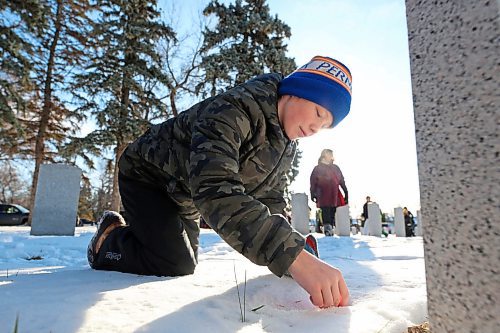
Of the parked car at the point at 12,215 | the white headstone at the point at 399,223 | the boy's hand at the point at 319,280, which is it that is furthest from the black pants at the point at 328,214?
the parked car at the point at 12,215

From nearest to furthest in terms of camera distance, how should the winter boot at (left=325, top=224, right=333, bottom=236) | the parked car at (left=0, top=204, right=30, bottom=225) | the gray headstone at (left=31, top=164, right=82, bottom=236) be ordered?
1. the gray headstone at (left=31, top=164, right=82, bottom=236)
2. the winter boot at (left=325, top=224, right=333, bottom=236)
3. the parked car at (left=0, top=204, right=30, bottom=225)

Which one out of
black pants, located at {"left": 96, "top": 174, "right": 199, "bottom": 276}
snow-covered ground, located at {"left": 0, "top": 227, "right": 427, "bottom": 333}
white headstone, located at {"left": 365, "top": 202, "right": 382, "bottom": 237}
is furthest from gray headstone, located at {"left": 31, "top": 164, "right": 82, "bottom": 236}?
white headstone, located at {"left": 365, "top": 202, "right": 382, "bottom": 237}

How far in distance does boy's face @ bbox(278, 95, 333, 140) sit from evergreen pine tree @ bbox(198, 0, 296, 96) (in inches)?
550

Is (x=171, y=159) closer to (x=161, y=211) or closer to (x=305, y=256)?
(x=161, y=211)

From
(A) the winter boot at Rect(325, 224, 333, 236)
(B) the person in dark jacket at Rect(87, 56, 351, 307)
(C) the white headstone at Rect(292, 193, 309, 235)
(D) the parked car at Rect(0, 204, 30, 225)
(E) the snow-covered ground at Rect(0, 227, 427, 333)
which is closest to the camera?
(E) the snow-covered ground at Rect(0, 227, 427, 333)

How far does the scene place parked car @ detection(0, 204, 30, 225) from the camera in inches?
811

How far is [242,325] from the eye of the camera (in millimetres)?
1165

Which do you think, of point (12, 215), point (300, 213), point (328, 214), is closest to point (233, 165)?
point (328, 214)

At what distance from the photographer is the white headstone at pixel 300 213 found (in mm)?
9508

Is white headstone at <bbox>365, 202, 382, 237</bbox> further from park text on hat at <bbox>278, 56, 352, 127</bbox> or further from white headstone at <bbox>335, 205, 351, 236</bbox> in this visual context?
park text on hat at <bbox>278, 56, 352, 127</bbox>

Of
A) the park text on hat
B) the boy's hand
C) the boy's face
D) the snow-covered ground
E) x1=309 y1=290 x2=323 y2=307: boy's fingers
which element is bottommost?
the snow-covered ground

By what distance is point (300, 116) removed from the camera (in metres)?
1.84

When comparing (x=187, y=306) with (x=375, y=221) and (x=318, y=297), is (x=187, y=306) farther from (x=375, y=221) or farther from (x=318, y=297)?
(x=375, y=221)

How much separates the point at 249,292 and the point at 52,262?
2597mm
